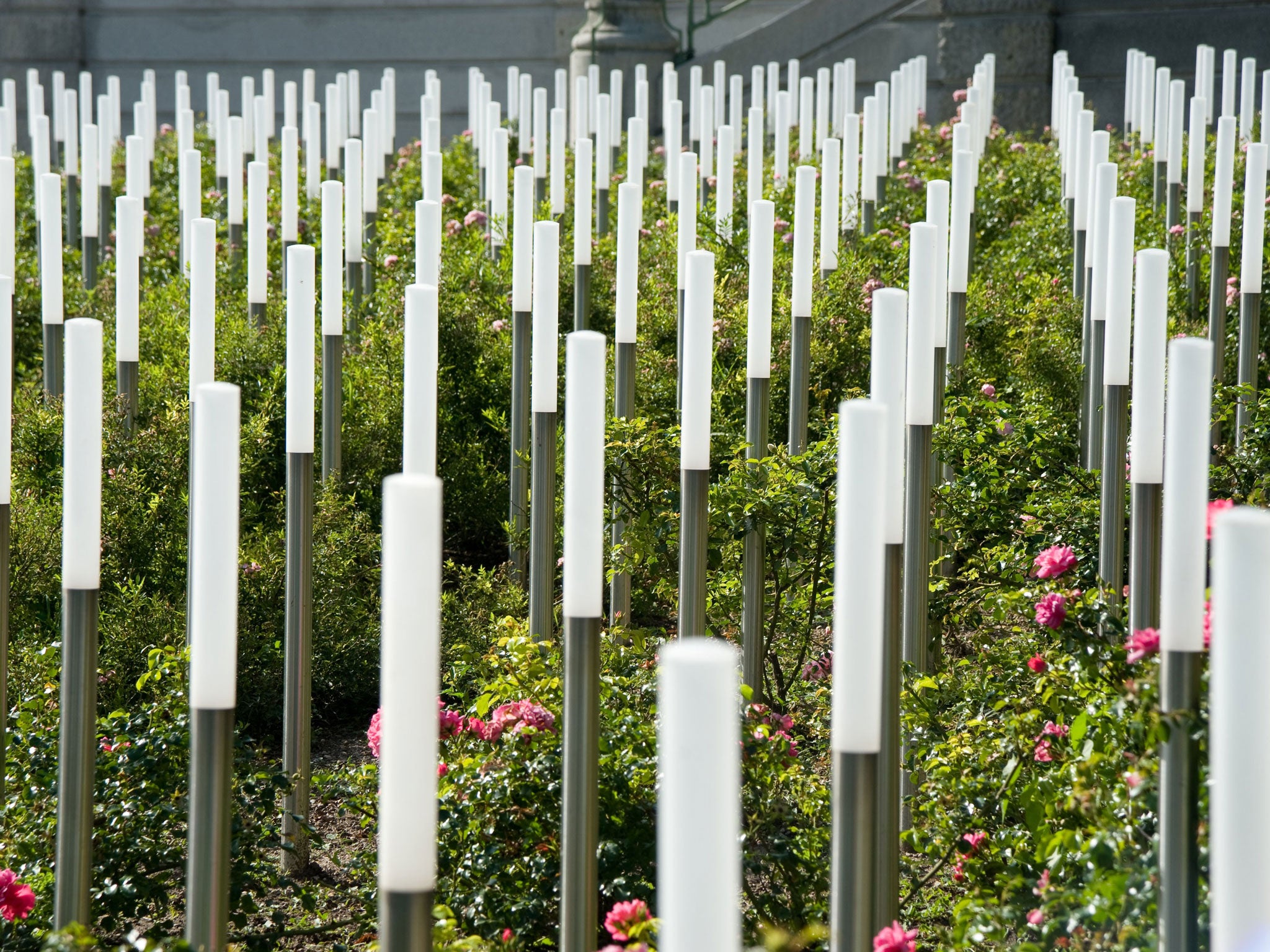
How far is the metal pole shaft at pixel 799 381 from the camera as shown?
397cm

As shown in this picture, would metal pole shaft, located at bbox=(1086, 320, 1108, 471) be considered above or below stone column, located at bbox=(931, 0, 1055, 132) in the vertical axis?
below

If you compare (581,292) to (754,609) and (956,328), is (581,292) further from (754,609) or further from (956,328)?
(754,609)

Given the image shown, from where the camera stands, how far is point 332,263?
3.83 m

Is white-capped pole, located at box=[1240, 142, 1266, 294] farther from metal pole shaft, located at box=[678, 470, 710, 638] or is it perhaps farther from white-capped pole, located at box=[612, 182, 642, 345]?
metal pole shaft, located at box=[678, 470, 710, 638]

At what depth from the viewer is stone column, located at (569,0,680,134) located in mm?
12336

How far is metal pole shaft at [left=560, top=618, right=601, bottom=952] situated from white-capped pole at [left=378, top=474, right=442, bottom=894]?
62 cm

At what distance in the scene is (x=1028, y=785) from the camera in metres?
2.39

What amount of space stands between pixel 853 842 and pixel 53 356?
11.5 feet

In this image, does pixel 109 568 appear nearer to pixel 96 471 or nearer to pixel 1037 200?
pixel 96 471

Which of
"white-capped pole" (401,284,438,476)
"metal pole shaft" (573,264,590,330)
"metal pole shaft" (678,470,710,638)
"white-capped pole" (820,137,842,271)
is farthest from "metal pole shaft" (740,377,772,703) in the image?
"white-capped pole" (820,137,842,271)

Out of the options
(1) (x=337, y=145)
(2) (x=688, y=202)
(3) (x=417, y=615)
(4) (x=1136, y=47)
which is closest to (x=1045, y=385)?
(2) (x=688, y=202)

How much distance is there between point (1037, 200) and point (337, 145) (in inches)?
152

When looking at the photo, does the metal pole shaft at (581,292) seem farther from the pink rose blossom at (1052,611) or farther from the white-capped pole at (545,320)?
the pink rose blossom at (1052,611)

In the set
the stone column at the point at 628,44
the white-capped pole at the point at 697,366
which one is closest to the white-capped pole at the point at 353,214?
the white-capped pole at the point at 697,366
